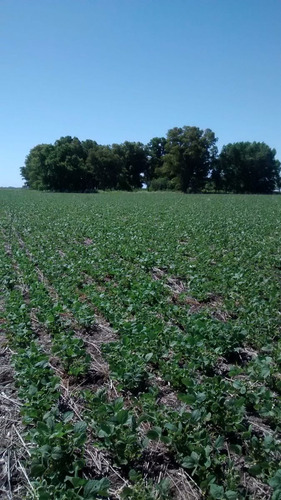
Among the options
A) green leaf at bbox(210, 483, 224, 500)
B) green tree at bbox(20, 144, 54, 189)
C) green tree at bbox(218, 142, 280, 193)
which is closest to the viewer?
green leaf at bbox(210, 483, 224, 500)

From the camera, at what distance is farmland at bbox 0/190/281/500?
2775mm

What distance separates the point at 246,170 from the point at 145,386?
270 ft

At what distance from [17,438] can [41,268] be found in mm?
5998

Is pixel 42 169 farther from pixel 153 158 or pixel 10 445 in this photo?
pixel 10 445

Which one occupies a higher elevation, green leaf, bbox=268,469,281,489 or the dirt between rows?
green leaf, bbox=268,469,281,489

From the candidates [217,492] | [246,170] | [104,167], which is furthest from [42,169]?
[217,492]

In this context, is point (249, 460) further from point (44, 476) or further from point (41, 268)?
point (41, 268)

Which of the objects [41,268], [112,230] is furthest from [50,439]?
[112,230]

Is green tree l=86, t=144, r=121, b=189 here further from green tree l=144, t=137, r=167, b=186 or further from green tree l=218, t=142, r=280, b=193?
green tree l=218, t=142, r=280, b=193

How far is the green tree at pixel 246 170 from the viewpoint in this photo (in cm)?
8088

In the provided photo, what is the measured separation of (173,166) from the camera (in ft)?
247

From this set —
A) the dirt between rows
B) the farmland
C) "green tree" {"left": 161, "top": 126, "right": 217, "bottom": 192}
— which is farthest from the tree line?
the dirt between rows

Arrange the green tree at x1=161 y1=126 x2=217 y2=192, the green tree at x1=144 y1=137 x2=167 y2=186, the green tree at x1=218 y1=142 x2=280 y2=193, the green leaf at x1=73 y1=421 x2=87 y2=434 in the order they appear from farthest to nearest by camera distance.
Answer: the green tree at x1=144 y1=137 x2=167 y2=186
the green tree at x1=218 y1=142 x2=280 y2=193
the green tree at x1=161 y1=126 x2=217 y2=192
the green leaf at x1=73 y1=421 x2=87 y2=434

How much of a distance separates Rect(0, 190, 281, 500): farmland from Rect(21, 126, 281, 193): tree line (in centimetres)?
6922
